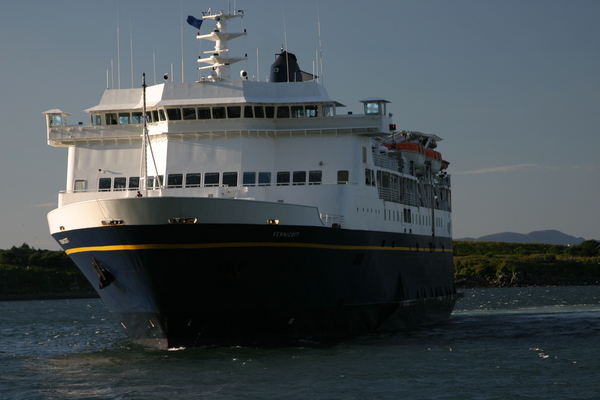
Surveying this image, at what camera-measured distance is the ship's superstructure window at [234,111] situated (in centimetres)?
2772

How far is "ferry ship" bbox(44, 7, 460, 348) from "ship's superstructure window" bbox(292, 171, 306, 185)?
37mm

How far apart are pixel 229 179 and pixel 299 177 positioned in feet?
7.75

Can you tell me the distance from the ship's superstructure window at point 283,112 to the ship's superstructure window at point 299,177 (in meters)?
2.04

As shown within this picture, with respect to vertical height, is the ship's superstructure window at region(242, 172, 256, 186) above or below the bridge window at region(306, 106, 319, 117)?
below

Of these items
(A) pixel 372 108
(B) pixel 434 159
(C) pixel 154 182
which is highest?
(A) pixel 372 108

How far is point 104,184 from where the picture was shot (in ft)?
93.7

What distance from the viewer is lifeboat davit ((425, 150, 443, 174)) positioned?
39438mm

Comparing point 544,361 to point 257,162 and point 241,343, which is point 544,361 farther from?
point 257,162

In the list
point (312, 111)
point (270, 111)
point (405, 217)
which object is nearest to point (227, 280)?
point (270, 111)

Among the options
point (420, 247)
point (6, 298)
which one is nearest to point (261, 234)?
point (420, 247)

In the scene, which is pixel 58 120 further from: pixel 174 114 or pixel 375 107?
pixel 375 107

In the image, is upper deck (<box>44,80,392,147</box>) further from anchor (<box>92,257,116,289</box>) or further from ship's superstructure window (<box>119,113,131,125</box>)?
anchor (<box>92,257,116,289</box>)

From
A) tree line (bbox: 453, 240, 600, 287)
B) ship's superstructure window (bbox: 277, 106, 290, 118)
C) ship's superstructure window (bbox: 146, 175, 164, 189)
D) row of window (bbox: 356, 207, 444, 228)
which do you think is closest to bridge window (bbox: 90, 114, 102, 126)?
ship's superstructure window (bbox: 146, 175, 164, 189)

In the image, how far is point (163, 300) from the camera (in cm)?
2347
